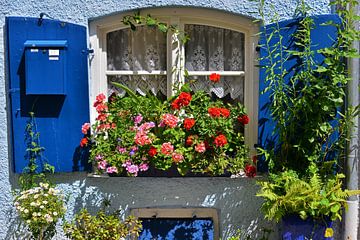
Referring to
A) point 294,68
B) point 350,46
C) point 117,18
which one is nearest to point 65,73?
point 117,18

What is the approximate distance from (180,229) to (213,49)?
5.00 ft

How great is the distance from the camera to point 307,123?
4.10 meters

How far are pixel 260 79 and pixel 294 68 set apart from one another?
278 mm

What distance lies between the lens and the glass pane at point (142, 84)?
4.53 metres

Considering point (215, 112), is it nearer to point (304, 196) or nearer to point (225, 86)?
point (225, 86)

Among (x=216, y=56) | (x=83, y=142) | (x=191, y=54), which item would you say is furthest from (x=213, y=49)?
(x=83, y=142)

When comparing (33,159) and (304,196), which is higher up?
(33,159)

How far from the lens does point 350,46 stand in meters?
4.08

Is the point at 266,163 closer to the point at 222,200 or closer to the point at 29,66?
the point at 222,200

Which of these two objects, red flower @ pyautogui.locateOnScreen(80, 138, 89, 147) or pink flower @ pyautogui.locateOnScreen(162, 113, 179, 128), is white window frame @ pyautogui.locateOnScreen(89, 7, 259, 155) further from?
pink flower @ pyautogui.locateOnScreen(162, 113, 179, 128)

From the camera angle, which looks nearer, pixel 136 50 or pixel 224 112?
pixel 224 112

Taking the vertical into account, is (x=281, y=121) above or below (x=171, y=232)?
above

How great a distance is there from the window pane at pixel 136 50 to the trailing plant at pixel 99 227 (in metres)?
1.24

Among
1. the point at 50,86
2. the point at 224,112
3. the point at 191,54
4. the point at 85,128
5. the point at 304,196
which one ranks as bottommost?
the point at 304,196
